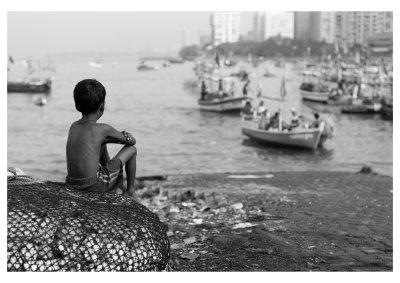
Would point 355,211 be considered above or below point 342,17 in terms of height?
below

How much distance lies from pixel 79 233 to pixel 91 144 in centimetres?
77

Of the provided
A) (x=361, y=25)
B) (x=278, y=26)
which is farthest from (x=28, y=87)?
(x=278, y=26)

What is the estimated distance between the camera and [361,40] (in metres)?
108

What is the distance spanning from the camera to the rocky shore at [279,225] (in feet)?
20.8

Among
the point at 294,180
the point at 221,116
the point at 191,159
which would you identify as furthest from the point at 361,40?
the point at 294,180

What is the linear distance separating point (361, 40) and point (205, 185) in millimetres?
101067

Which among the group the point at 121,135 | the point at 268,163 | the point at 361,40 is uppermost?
the point at 361,40

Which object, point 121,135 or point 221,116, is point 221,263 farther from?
point 221,116

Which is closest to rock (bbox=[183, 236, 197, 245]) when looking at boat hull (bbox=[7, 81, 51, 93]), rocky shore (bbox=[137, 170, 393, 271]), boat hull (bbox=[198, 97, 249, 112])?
rocky shore (bbox=[137, 170, 393, 271])

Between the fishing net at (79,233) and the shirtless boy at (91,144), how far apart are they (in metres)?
0.13

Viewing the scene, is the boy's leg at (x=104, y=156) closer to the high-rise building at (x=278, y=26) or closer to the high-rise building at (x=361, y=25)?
the high-rise building at (x=361, y=25)

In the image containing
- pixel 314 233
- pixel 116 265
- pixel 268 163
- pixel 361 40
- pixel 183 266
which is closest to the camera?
pixel 116 265

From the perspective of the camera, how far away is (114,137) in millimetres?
4953

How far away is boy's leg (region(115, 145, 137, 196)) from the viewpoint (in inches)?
202
